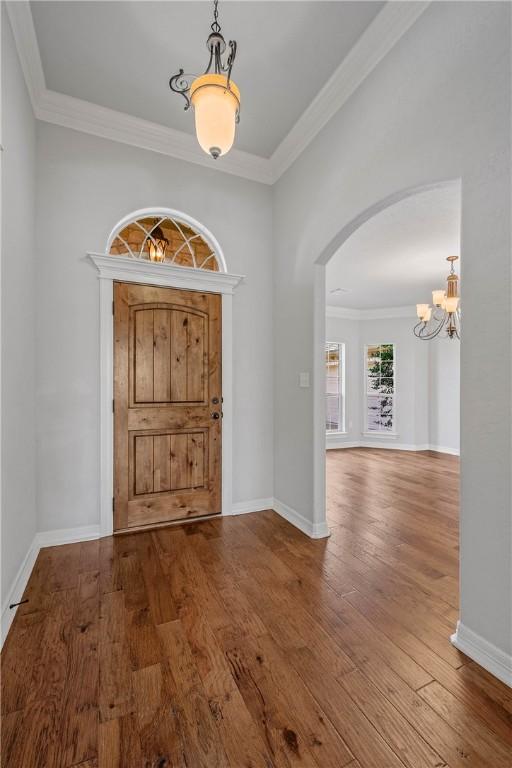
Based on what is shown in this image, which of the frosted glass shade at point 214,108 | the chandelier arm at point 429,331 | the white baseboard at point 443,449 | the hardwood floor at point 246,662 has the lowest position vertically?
the white baseboard at point 443,449

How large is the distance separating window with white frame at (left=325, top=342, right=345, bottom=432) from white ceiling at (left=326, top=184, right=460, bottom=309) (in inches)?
44.0

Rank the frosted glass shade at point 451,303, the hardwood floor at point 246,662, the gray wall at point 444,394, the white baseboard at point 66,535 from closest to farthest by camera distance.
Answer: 1. the hardwood floor at point 246,662
2. the white baseboard at point 66,535
3. the frosted glass shade at point 451,303
4. the gray wall at point 444,394

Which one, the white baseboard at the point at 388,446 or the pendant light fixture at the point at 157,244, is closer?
the pendant light fixture at the point at 157,244

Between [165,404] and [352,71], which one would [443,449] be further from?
[352,71]

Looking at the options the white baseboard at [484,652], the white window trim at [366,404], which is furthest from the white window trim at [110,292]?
the white window trim at [366,404]

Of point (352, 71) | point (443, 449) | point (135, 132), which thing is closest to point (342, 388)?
point (443, 449)

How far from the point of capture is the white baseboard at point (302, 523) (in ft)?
8.98

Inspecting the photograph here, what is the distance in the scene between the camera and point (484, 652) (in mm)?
1485

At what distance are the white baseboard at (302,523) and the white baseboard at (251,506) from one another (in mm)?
85

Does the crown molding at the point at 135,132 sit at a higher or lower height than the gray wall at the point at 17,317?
higher

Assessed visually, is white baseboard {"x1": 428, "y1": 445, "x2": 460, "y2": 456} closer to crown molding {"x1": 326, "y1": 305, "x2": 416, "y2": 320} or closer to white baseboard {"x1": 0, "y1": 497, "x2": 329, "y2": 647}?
crown molding {"x1": 326, "y1": 305, "x2": 416, "y2": 320}

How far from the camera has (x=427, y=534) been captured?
9.23 ft

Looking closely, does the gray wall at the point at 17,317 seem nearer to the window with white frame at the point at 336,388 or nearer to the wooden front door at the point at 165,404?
the wooden front door at the point at 165,404

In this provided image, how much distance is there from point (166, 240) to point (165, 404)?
1.47 m
